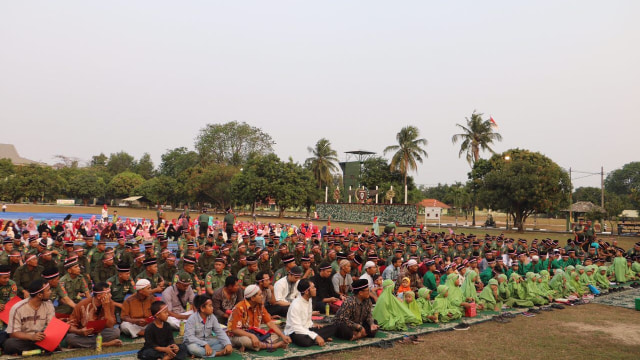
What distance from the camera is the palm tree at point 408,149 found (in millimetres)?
45875

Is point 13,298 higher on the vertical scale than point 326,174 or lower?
lower

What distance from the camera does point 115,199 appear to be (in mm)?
77062

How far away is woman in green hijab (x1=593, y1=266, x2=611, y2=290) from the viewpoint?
12.7 m

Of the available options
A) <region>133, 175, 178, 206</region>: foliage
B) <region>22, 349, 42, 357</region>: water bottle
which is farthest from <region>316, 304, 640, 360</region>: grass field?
<region>133, 175, 178, 206</region>: foliage

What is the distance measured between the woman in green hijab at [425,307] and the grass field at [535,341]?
553 mm

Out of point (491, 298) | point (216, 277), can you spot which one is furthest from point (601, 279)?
point (216, 277)

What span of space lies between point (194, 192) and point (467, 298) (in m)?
50.6

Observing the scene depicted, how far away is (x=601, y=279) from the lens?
504 inches

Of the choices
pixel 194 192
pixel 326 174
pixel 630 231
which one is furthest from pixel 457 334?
pixel 194 192

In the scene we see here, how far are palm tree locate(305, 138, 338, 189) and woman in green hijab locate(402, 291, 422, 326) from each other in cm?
4734

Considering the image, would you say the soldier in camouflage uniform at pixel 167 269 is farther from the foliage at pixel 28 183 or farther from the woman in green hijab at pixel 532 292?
the foliage at pixel 28 183

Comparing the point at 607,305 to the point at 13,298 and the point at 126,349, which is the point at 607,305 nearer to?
the point at 126,349

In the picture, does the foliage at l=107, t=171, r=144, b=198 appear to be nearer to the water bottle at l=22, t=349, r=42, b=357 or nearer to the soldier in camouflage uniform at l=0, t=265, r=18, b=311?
the soldier in camouflage uniform at l=0, t=265, r=18, b=311

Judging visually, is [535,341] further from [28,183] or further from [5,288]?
[28,183]
